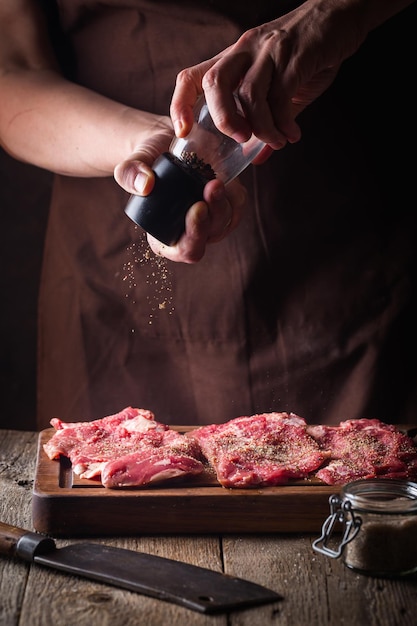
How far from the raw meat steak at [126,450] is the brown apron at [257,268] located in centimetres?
41

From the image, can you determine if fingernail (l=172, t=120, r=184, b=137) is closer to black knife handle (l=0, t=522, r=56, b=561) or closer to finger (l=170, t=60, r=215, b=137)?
finger (l=170, t=60, r=215, b=137)

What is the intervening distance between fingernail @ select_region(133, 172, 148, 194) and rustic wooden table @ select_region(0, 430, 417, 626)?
61 centimetres

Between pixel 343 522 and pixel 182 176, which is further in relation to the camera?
pixel 182 176

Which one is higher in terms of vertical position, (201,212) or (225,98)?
(225,98)

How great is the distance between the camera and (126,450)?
1617 mm

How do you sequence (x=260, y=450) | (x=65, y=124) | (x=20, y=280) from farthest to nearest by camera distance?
(x=20, y=280) < (x=65, y=124) < (x=260, y=450)

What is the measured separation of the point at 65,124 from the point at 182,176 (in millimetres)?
712

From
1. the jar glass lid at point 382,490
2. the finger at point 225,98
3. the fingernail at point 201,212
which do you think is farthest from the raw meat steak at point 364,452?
the finger at point 225,98

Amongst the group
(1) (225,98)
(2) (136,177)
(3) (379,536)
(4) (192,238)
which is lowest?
(3) (379,536)

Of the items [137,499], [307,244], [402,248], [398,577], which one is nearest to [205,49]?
[307,244]

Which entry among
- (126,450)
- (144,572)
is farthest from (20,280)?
(144,572)

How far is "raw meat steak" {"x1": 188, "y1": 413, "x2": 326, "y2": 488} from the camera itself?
1.51m

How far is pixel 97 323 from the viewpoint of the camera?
2.29m

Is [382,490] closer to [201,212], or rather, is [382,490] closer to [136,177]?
[201,212]
